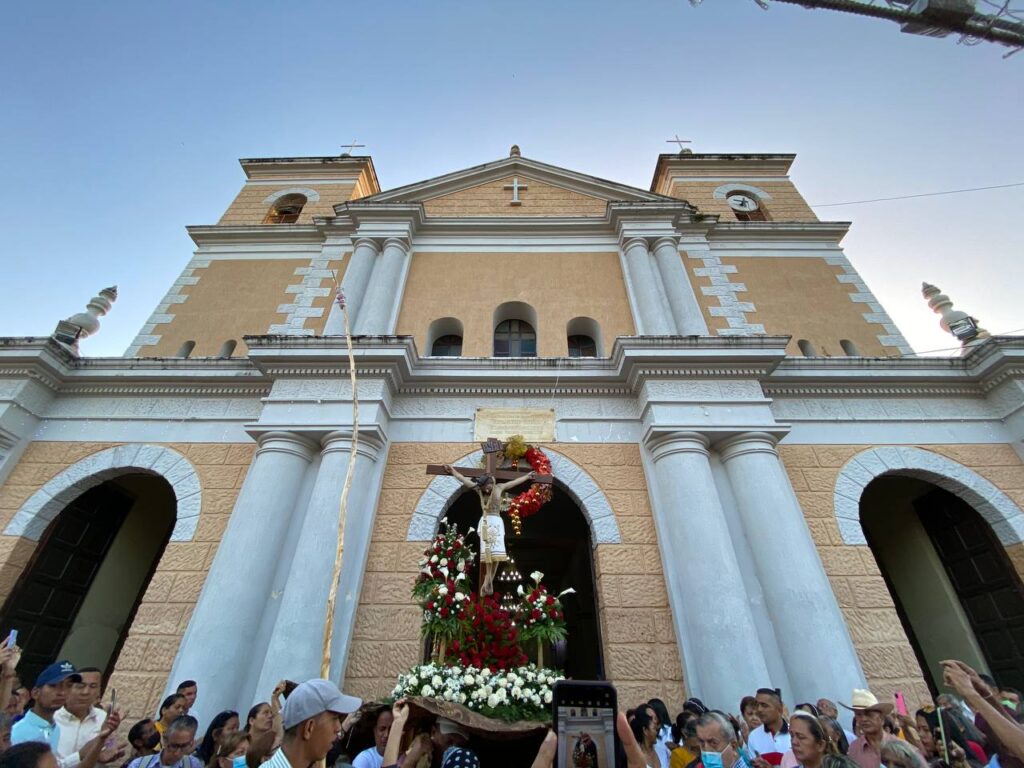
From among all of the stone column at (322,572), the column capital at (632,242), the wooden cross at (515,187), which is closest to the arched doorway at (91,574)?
the stone column at (322,572)

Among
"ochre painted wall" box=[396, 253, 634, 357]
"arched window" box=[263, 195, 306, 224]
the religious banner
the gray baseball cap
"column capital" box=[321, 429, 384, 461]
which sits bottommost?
the gray baseball cap

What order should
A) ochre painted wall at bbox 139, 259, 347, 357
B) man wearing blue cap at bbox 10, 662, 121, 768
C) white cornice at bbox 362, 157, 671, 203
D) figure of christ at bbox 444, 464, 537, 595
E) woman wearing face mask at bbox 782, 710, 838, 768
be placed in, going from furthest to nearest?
white cornice at bbox 362, 157, 671, 203, ochre painted wall at bbox 139, 259, 347, 357, figure of christ at bbox 444, 464, 537, 595, man wearing blue cap at bbox 10, 662, 121, 768, woman wearing face mask at bbox 782, 710, 838, 768

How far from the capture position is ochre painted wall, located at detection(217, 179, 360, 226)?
12469 millimetres

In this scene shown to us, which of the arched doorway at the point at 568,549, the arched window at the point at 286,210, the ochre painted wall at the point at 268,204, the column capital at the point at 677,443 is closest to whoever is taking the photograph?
the column capital at the point at 677,443

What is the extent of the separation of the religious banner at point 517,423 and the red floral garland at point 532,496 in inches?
54.9

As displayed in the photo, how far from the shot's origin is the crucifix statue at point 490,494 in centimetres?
557

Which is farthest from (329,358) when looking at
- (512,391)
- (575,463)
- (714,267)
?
(714,267)

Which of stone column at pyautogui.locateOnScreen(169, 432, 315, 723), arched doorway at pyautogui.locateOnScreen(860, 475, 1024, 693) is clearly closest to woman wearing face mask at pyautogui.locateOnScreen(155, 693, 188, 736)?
stone column at pyautogui.locateOnScreen(169, 432, 315, 723)

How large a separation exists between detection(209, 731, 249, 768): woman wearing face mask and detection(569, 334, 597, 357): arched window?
25.2ft

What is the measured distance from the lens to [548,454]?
7.87 metres

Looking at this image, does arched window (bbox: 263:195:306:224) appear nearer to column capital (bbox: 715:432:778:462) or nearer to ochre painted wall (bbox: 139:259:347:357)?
ochre painted wall (bbox: 139:259:347:357)

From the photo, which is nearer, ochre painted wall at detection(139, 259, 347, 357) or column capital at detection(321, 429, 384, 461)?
column capital at detection(321, 429, 384, 461)

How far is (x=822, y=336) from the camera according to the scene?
384 inches

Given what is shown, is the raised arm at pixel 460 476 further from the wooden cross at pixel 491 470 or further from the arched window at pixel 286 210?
the arched window at pixel 286 210
